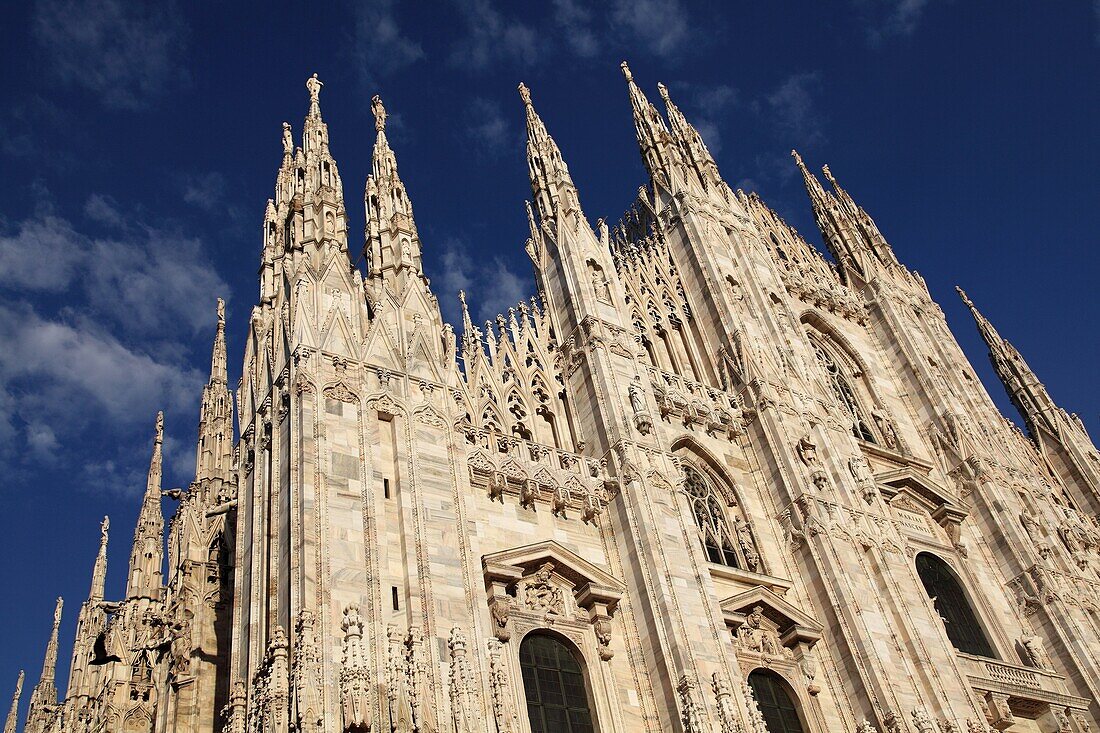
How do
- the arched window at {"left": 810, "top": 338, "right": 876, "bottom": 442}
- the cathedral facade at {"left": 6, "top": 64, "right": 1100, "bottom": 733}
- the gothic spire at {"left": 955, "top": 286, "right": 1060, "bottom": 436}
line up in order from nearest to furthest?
the cathedral facade at {"left": 6, "top": 64, "right": 1100, "bottom": 733}
the arched window at {"left": 810, "top": 338, "right": 876, "bottom": 442}
the gothic spire at {"left": 955, "top": 286, "right": 1060, "bottom": 436}

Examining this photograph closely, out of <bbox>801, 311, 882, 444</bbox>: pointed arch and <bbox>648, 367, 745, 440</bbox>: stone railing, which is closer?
<bbox>648, 367, 745, 440</bbox>: stone railing

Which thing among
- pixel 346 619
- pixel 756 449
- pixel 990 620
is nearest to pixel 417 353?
pixel 346 619

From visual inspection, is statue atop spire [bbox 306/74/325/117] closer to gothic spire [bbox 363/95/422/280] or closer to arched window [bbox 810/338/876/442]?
gothic spire [bbox 363/95/422/280]

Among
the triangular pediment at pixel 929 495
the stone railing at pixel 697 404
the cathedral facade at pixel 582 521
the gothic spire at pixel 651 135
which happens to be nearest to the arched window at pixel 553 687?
the cathedral facade at pixel 582 521

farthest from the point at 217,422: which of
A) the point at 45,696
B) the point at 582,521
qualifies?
the point at 582,521

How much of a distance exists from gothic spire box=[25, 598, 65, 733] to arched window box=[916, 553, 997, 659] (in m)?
18.9

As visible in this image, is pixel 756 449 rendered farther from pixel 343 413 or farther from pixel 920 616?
pixel 343 413

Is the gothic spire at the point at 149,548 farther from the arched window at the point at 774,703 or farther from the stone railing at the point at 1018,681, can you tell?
the stone railing at the point at 1018,681

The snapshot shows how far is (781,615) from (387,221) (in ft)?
33.8

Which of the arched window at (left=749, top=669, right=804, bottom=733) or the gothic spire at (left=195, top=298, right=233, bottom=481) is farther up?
the gothic spire at (left=195, top=298, right=233, bottom=481)


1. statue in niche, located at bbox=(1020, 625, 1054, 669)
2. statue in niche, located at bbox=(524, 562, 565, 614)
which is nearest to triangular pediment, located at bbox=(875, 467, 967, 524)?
statue in niche, located at bbox=(1020, 625, 1054, 669)

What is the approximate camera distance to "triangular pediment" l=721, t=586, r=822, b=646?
19281mm

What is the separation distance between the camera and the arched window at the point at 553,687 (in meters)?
16.0

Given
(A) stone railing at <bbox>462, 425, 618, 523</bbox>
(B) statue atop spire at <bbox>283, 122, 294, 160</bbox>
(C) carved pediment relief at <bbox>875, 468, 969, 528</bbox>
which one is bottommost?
(A) stone railing at <bbox>462, 425, 618, 523</bbox>
